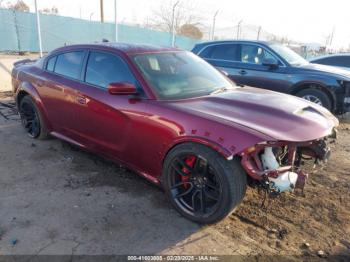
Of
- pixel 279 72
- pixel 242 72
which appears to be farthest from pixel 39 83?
pixel 279 72

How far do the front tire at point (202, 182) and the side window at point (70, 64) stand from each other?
196 centimetres

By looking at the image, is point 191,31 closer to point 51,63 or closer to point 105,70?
point 51,63

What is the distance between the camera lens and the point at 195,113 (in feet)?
10.2

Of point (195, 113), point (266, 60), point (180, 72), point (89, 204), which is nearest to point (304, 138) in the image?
point (195, 113)

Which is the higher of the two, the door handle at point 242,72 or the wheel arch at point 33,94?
the door handle at point 242,72

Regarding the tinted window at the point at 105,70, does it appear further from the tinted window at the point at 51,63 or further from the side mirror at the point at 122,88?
the tinted window at the point at 51,63

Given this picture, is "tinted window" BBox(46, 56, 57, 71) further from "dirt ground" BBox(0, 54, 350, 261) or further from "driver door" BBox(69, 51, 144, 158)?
"dirt ground" BBox(0, 54, 350, 261)

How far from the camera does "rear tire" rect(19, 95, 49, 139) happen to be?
5.10 meters

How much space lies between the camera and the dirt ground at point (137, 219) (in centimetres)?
288

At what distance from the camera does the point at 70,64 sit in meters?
4.50

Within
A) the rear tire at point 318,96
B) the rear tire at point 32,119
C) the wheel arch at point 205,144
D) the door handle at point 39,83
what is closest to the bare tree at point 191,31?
the rear tire at point 318,96

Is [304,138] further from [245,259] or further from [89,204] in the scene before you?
[89,204]

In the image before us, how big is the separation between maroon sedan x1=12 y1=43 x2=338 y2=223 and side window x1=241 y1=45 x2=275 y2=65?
3.47 m

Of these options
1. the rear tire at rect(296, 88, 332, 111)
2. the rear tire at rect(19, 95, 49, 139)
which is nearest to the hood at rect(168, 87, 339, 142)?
the rear tire at rect(19, 95, 49, 139)
